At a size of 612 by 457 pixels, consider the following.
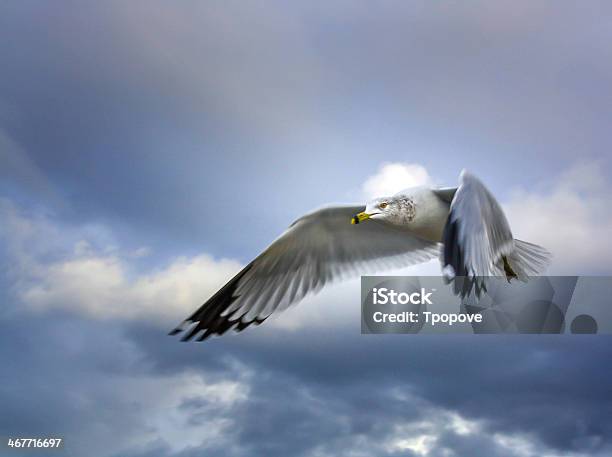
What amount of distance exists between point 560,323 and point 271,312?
3.79 ft

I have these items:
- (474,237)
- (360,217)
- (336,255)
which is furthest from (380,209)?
(474,237)

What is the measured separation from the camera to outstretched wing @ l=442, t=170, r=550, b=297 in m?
2.21

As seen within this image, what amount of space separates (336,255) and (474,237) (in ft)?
3.58

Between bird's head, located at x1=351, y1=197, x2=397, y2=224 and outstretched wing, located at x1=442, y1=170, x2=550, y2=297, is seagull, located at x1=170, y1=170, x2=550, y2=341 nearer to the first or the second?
bird's head, located at x1=351, y1=197, x2=397, y2=224

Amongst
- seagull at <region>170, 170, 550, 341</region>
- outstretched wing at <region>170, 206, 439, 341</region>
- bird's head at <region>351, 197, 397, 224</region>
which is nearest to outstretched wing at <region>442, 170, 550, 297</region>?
seagull at <region>170, 170, 550, 341</region>

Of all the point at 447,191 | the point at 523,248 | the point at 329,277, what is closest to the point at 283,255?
the point at 329,277

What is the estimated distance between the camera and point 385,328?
9.98ft

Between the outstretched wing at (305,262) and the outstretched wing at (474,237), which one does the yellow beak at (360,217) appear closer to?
the outstretched wing at (305,262)

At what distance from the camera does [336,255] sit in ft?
11.0

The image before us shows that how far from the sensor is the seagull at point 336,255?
301cm

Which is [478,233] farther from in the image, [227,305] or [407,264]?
[227,305]

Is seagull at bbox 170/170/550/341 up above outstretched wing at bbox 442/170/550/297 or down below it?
above

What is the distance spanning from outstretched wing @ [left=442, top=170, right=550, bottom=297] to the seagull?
318 mm

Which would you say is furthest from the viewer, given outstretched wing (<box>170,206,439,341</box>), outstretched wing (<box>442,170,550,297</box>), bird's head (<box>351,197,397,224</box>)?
outstretched wing (<box>170,206,439,341</box>)
